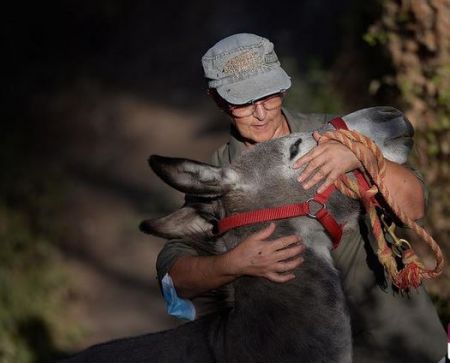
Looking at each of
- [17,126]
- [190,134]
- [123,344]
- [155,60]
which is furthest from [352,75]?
[123,344]

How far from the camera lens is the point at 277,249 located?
3092mm

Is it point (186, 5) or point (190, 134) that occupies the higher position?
point (186, 5)

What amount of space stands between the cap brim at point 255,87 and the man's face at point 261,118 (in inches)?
3.1

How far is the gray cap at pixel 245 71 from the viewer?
10.9 feet

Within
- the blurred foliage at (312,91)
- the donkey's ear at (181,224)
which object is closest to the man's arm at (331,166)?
the donkey's ear at (181,224)

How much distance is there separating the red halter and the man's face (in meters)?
0.33

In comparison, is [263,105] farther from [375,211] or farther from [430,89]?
[430,89]

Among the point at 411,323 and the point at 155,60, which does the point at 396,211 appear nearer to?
the point at 411,323

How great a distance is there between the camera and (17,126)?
9.93 metres

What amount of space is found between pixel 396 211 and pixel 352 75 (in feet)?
18.2

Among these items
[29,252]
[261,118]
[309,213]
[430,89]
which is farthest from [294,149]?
[29,252]

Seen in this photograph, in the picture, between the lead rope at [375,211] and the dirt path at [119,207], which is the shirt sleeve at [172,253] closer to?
the lead rope at [375,211]

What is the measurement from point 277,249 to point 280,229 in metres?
0.10

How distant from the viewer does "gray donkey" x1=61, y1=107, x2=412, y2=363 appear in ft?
10.1
